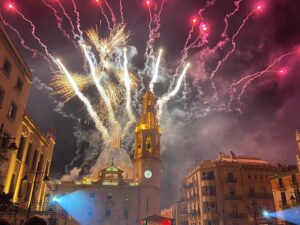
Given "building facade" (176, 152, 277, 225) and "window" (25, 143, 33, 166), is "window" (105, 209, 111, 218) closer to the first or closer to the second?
"building facade" (176, 152, 277, 225)

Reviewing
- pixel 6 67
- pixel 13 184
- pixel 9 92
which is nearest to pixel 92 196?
pixel 13 184

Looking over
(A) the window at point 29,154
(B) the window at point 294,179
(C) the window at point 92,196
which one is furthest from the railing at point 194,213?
(A) the window at point 29,154

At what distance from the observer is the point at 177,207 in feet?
251

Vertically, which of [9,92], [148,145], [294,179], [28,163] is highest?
[148,145]

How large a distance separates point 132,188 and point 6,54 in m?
46.7

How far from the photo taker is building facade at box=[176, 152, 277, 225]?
5359 centimetres

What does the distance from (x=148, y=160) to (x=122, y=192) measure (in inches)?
352

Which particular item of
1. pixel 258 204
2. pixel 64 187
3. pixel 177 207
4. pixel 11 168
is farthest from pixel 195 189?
pixel 11 168

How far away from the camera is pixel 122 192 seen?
2448 inches

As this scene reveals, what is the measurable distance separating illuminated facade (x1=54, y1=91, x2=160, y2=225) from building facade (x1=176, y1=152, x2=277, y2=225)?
958 cm

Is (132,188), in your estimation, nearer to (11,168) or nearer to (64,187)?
(64,187)

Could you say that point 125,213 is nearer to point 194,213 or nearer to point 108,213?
point 108,213

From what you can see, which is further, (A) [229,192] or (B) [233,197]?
(A) [229,192]

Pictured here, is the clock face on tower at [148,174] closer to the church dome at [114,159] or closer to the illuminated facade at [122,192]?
the illuminated facade at [122,192]
